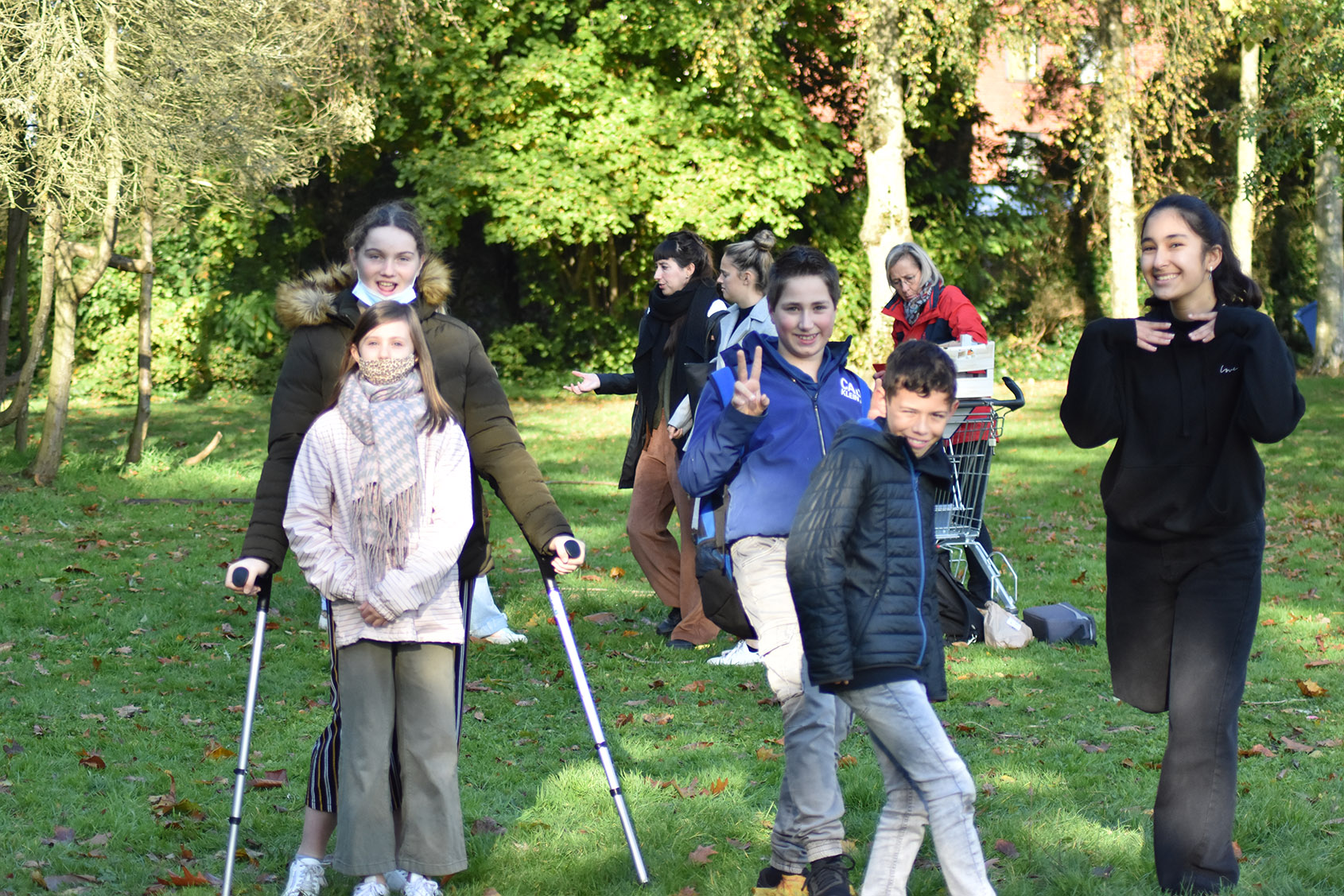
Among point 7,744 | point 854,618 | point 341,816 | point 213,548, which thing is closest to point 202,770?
point 7,744

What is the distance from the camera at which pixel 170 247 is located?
85.9 feet

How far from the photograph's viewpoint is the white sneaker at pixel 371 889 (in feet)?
13.5

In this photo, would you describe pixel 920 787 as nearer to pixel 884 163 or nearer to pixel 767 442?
pixel 767 442

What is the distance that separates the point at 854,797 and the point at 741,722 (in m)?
1.18

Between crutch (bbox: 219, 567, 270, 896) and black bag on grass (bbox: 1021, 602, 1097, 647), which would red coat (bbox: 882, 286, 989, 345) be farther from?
crutch (bbox: 219, 567, 270, 896)

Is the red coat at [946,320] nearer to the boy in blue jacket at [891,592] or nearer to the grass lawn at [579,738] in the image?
the grass lawn at [579,738]

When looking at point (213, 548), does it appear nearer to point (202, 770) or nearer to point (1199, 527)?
point (202, 770)

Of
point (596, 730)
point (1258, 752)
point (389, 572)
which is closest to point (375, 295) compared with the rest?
point (389, 572)

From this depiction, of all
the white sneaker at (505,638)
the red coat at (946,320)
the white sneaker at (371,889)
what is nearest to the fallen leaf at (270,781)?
the white sneaker at (371,889)

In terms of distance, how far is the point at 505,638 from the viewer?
7.93 meters

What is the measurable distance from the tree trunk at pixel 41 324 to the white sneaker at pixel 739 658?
813 centimetres

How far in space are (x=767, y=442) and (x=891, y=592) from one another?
0.84 m

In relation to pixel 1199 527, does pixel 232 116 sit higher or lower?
higher

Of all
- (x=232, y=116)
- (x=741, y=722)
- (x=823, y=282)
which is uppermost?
(x=232, y=116)
